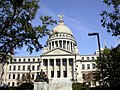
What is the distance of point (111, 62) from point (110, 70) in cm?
178

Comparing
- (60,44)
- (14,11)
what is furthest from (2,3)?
(60,44)

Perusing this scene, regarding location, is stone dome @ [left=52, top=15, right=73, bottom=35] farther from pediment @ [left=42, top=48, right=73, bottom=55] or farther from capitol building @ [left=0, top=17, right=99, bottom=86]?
pediment @ [left=42, top=48, right=73, bottom=55]

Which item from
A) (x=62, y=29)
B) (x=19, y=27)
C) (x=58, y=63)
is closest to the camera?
(x=19, y=27)

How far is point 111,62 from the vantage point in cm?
4934

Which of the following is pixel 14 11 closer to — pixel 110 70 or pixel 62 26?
pixel 110 70

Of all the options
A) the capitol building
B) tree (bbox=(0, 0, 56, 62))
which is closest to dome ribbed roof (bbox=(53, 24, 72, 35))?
the capitol building

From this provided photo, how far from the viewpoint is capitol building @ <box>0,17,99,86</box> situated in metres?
101

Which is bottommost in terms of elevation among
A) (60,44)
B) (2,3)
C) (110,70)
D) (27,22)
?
(110,70)

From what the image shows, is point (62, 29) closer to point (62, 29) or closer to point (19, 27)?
point (62, 29)

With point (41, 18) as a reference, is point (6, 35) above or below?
below

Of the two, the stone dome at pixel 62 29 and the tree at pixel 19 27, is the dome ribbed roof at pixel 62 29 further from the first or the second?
A: the tree at pixel 19 27

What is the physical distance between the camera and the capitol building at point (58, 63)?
101 m

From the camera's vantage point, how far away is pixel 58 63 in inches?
4099

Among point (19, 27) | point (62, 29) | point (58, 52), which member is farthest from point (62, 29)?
point (19, 27)
